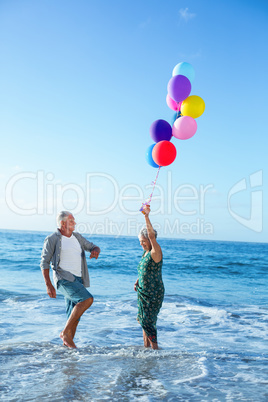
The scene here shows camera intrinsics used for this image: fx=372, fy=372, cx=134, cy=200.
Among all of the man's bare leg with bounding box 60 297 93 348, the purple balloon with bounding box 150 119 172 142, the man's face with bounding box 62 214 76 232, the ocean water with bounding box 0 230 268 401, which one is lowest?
the ocean water with bounding box 0 230 268 401

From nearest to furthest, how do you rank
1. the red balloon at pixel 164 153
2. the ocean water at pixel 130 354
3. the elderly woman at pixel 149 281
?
1. the ocean water at pixel 130 354
2. the elderly woman at pixel 149 281
3. the red balloon at pixel 164 153

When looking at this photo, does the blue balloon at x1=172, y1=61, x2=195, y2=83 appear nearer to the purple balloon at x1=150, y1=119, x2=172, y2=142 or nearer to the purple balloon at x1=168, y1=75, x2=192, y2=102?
the purple balloon at x1=168, y1=75, x2=192, y2=102

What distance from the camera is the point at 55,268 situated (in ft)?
16.2

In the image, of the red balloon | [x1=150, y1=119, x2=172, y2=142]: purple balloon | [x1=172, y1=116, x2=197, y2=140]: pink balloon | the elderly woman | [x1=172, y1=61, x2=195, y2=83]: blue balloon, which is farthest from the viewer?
[x1=172, y1=61, x2=195, y2=83]: blue balloon

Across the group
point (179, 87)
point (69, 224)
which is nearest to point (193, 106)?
point (179, 87)

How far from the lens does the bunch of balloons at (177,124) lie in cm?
592

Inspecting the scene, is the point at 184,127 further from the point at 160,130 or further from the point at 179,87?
the point at 179,87

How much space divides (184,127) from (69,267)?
2882 mm

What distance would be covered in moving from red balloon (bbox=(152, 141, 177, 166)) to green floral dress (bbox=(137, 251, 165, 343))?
5.57ft

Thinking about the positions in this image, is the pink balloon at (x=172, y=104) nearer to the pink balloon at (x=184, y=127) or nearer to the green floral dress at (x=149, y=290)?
the pink balloon at (x=184, y=127)

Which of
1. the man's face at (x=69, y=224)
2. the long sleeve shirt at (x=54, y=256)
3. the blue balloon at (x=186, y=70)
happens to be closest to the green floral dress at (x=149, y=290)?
the long sleeve shirt at (x=54, y=256)

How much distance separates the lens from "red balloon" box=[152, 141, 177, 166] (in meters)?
5.86

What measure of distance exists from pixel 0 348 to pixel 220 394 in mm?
2925

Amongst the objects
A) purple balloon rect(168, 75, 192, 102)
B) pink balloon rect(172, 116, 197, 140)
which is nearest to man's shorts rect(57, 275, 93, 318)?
pink balloon rect(172, 116, 197, 140)
